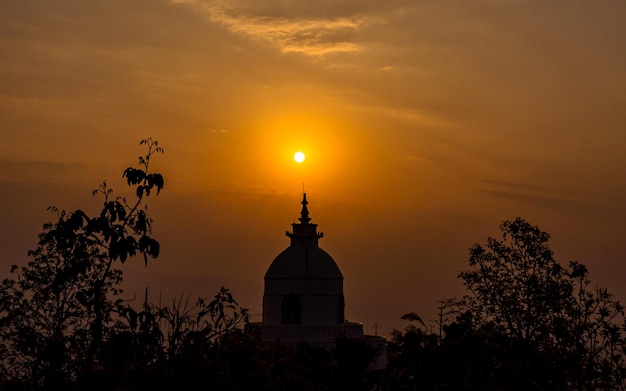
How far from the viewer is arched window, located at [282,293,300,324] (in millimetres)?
57156

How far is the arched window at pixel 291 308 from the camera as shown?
57.2 meters

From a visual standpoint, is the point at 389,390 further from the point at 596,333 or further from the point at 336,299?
the point at 336,299

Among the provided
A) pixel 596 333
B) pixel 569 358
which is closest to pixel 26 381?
pixel 569 358

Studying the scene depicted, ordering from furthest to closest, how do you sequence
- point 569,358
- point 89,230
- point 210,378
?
point 569,358 < point 89,230 < point 210,378

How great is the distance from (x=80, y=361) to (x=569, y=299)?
44.9ft

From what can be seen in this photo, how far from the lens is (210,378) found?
16531 mm

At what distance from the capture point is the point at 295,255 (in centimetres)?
5834

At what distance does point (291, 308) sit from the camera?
57.4 metres

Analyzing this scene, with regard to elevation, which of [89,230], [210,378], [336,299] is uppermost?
[336,299]

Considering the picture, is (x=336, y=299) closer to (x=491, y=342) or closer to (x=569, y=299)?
(x=569, y=299)

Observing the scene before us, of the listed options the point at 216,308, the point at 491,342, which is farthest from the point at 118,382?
the point at 491,342

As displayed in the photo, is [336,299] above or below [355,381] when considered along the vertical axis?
above

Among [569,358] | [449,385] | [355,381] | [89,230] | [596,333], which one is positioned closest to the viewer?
[89,230]

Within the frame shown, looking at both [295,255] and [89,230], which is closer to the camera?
[89,230]
